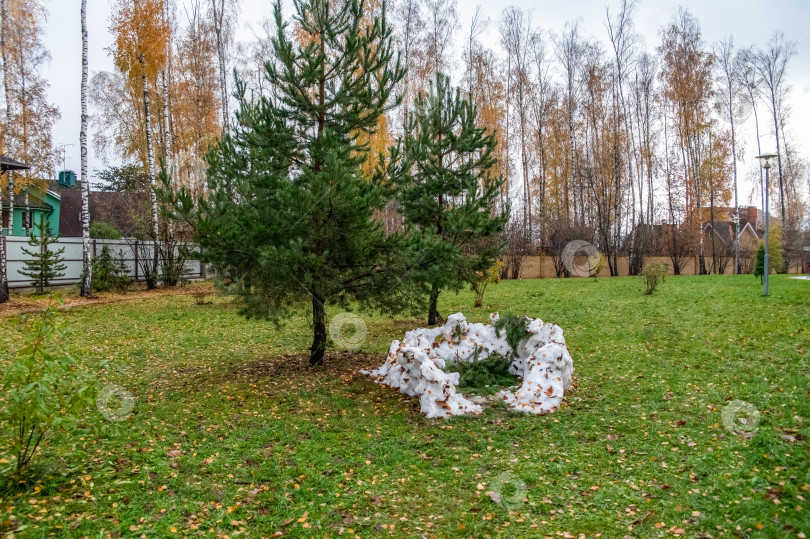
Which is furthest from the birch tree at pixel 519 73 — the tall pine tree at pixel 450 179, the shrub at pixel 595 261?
the tall pine tree at pixel 450 179

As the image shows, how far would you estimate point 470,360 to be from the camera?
7.77 m

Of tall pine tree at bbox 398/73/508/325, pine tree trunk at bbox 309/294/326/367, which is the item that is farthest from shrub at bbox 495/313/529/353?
tall pine tree at bbox 398/73/508/325

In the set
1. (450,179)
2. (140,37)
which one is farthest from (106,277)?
(450,179)

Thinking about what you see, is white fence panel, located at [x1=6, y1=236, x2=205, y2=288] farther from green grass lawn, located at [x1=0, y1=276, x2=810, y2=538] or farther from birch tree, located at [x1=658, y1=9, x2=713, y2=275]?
birch tree, located at [x1=658, y1=9, x2=713, y2=275]

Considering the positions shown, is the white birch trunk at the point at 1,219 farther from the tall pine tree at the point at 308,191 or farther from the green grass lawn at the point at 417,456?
the tall pine tree at the point at 308,191

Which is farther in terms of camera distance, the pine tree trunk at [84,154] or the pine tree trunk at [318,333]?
the pine tree trunk at [84,154]

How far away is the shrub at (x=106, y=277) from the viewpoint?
1686 cm

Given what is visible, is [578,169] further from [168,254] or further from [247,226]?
[247,226]

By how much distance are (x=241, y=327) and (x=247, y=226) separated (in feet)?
20.1

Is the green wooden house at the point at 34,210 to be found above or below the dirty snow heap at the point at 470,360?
above

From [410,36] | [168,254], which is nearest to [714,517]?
[168,254]

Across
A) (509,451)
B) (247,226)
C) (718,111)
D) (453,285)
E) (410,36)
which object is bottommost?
(509,451)

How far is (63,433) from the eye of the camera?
15.9 ft

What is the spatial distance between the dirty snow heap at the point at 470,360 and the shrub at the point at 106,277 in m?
13.1
